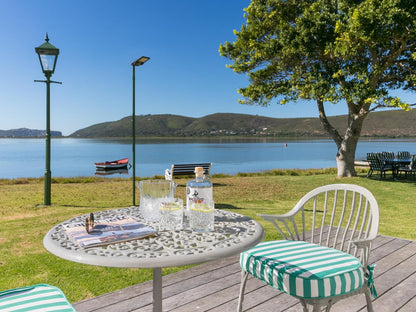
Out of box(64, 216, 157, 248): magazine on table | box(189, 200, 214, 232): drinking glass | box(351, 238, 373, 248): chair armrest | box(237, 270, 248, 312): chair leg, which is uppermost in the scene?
box(189, 200, 214, 232): drinking glass

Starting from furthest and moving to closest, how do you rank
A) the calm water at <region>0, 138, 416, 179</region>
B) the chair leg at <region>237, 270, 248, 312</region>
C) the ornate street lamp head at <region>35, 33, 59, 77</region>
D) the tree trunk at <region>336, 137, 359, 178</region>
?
the calm water at <region>0, 138, 416, 179</region>, the tree trunk at <region>336, 137, 359, 178</region>, the ornate street lamp head at <region>35, 33, 59, 77</region>, the chair leg at <region>237, 270, 248, 312</region>

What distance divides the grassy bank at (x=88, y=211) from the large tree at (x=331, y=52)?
3.04 m

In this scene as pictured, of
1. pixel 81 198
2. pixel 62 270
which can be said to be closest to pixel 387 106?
pixel 81 198

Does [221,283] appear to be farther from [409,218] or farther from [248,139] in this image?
[248,139]

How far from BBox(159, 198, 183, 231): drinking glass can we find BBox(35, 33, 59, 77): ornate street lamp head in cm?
683

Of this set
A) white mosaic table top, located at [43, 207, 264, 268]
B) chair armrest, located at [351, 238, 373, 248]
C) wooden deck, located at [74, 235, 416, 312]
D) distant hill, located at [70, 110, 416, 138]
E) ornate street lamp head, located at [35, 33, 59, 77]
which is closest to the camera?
white mosaic table top, located at [43, 207, 264, 268]

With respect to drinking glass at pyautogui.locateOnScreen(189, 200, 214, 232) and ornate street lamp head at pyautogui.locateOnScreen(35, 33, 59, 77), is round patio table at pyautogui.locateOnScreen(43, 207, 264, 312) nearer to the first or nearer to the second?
drinking glass at pyautogui.locateOnScreen(189, 200, 214, 232)

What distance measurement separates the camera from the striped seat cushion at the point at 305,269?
164 centimetres

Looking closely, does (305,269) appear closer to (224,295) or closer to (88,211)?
(224,295)

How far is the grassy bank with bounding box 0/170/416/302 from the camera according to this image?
305 cm

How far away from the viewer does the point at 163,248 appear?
144cm

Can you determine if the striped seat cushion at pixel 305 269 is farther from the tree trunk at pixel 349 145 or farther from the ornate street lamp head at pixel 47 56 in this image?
the tree trunk at pixel 349 145

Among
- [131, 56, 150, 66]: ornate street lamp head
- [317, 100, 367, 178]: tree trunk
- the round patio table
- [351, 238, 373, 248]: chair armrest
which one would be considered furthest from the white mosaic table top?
[317, 100, 367, 178]: tree trunk

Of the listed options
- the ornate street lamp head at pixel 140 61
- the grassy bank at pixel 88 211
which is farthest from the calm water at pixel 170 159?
the ornate street lamp head at pixel 140 61
